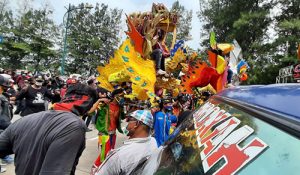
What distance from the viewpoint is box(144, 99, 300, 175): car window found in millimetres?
902

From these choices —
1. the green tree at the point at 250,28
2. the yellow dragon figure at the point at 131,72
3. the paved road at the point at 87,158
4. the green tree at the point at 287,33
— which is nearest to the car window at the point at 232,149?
the yellow dragon figure at the point at 131,72

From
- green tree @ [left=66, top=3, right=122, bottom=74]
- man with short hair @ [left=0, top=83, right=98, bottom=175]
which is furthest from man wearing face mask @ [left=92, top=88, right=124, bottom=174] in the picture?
green tree @ [left=66, top=3, right=122, bottom=74]

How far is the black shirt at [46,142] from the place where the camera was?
6.73ft

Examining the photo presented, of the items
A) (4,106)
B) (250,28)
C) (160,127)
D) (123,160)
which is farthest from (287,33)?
(123,160)

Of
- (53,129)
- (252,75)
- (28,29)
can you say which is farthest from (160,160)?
(28,29)

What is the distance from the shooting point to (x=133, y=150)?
2.53 m

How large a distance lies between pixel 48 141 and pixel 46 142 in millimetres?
19

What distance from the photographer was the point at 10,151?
7.61 ft

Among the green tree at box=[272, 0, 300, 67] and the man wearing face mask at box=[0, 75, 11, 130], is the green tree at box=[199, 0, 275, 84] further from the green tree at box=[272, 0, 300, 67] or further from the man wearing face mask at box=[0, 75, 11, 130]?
the man wearing face mask at box=[0, 75, 11, 130]

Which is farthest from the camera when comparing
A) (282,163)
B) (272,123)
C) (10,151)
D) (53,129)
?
(10,151)

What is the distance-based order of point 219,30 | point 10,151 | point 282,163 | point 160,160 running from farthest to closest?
1. point 219,30
2. point 10,151
3. point 160,160
4. point 282,163

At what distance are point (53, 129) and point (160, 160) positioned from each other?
74cm

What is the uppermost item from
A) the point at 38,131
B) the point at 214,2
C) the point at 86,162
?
the point at 214,2

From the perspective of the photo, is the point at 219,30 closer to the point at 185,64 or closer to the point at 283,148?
the point at 185,64
